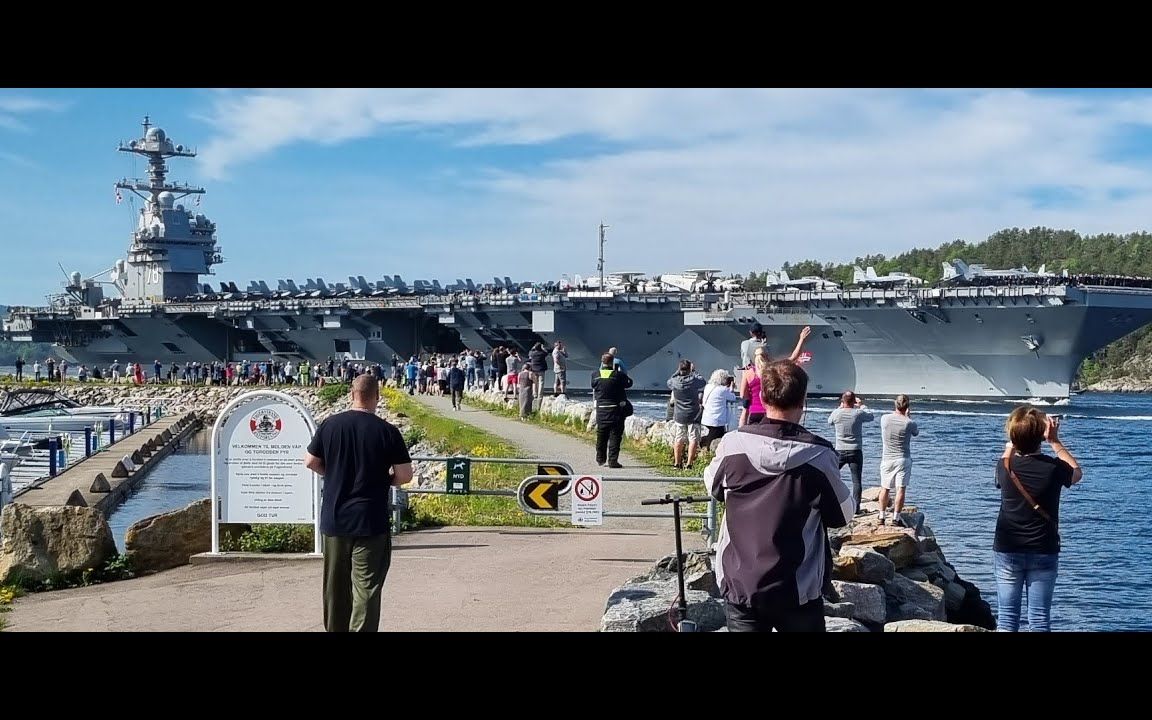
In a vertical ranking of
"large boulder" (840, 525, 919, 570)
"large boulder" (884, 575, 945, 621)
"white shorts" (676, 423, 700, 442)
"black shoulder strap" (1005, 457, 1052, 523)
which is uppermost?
"black shoulder strap" (1005, 457, 1052, 523)

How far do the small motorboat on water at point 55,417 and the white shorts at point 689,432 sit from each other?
72.5ft

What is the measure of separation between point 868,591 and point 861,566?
39.3 inches

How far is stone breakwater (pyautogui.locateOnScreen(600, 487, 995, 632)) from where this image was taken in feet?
19.9

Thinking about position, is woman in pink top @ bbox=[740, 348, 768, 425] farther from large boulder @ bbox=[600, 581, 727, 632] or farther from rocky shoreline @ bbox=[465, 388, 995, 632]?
large boulder @ bbox=[600, 581, 727, 632]

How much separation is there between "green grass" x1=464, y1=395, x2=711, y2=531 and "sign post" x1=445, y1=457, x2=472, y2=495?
194 cm

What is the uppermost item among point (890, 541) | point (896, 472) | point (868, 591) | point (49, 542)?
point (896, 472)

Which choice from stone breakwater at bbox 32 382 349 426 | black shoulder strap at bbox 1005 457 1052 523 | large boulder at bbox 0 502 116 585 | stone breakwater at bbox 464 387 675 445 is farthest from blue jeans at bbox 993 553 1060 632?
stone breakwater at bbox 32 382 349 426

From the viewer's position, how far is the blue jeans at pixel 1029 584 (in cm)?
582

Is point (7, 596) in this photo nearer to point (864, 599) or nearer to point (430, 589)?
point (430, 589)

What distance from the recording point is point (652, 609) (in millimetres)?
6004

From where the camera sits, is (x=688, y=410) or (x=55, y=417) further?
(x=55, y=417)

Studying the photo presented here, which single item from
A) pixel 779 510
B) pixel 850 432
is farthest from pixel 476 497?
pixel 779 510
